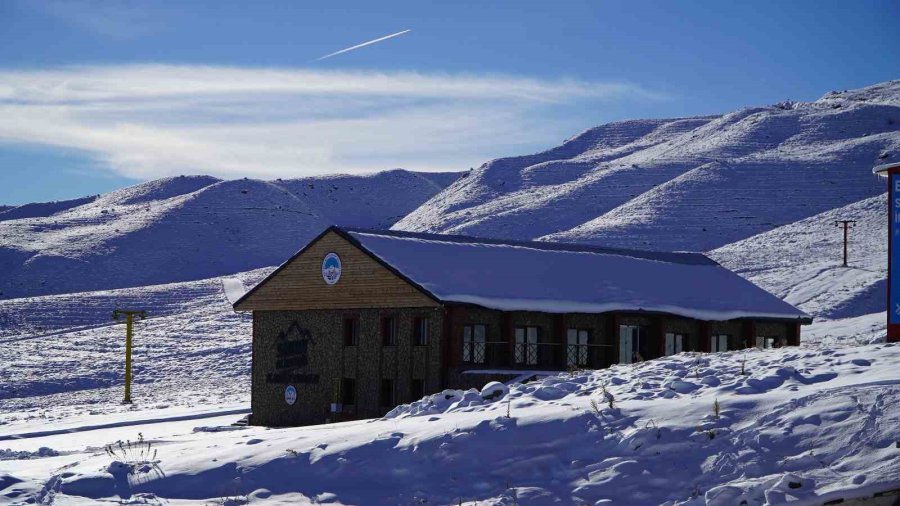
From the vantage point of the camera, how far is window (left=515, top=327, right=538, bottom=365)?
37406mm

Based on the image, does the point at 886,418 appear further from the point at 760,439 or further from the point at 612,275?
the point at 612,275

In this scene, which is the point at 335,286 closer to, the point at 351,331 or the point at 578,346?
the point at 351,331

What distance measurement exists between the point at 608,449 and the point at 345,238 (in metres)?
23.8

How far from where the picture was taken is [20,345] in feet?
243

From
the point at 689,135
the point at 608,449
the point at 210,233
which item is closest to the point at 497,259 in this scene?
the point at 608,449

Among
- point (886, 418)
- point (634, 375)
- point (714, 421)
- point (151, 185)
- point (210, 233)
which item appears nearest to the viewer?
point (886, 418)

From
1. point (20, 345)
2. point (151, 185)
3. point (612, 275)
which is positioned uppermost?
point (151, 185)

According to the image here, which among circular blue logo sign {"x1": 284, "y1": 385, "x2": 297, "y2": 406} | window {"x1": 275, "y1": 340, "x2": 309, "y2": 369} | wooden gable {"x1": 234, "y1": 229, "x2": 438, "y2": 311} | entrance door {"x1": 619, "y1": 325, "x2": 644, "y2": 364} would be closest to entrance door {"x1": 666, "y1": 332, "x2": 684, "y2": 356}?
entrance door {"x1": 619, "y1": 325, "x2": 644, "y2": 364}

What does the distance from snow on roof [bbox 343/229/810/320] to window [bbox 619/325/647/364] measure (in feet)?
3.75

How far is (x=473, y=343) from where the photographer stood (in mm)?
36125

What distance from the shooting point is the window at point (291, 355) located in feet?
129

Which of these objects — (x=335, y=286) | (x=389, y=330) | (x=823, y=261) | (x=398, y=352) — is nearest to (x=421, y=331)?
(x=398, y=352)

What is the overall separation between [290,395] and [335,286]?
13.9 feet

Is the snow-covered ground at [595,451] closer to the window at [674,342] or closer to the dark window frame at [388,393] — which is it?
the dark window frame at [388,393]
